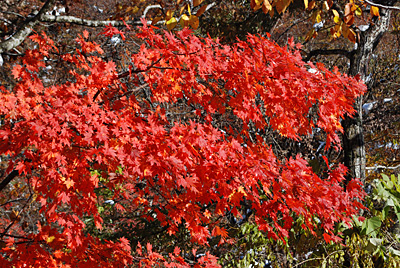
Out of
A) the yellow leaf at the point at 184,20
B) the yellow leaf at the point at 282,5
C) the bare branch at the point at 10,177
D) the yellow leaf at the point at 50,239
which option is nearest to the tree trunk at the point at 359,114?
the yellow leaf at the point at 282,5

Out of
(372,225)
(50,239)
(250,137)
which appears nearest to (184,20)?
(250,137)

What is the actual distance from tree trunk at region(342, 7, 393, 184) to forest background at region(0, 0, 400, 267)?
14 mm

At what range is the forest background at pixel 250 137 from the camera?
353 centimetres

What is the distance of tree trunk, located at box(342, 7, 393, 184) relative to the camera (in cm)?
520

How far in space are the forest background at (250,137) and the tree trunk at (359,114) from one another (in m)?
0.01

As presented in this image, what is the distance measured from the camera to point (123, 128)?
2.95 m

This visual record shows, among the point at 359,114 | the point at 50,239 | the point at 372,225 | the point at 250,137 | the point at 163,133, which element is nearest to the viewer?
the point at 163,133

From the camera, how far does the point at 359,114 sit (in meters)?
5.32

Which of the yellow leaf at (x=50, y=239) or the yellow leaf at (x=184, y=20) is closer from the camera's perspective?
the yellow leaf at (x=184, y=20)

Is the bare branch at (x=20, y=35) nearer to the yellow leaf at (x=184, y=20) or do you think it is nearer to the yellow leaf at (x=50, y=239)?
the yellow leaf at (x=184, y=20)

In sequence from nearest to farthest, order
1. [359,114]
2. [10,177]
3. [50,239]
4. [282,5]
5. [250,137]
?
1. [282,5]
2. [10,177]
3. [50,239]
4. [250,137]
5. [359,114]

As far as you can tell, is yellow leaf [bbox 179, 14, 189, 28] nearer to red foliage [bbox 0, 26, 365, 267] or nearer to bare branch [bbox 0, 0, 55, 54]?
red foliage [bbox 0, 26, 365, 267]

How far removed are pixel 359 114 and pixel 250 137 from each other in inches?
68.1

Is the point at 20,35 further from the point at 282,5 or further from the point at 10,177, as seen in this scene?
the point at 282,5
